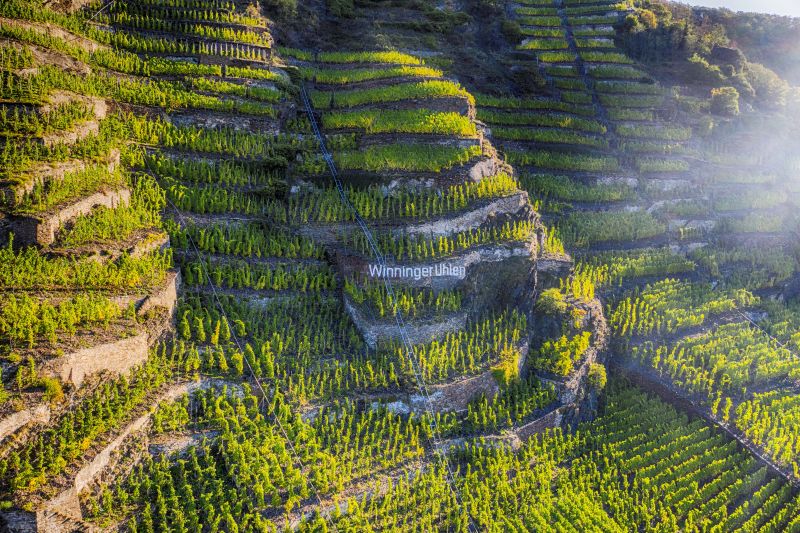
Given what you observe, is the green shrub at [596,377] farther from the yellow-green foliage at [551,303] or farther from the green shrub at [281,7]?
the green shrub at [281,7]

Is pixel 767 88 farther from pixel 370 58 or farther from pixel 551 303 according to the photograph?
pixel 551 303

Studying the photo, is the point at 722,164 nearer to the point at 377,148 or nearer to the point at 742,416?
the point at 742,416

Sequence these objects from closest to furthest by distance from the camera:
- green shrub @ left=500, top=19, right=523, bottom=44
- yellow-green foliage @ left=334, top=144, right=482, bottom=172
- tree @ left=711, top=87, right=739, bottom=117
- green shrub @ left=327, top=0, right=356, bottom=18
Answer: yellow-green foliage @ left=334, top=144, right=482, bottom=172 < green shrub @ left=327, top=0, right=356, bottom=18 < tree @ left=711, top=87, right=739, bottom=117 < green shrub @ left=500, top=19, right=523, bottom=44

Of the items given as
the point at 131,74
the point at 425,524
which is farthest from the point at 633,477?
the point at 131,74

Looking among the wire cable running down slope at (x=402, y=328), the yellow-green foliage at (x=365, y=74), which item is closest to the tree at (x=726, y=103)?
the yellow-green foliage at (x=365, y=74)

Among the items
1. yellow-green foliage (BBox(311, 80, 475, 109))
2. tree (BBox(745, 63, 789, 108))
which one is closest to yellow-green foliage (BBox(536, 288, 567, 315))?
yellow-green foliage (BBox(311, 80, 475, 109))

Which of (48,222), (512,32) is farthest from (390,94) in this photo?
(48,222)

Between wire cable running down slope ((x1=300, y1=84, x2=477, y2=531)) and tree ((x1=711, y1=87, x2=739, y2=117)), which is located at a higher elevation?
tree ((x1=711, y1=87, x2=739, y2=117))

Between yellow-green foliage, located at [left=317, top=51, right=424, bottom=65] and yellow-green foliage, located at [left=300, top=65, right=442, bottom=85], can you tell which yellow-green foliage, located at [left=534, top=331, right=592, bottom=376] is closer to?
yellow-green foliage, located at [left=300, top=65, right=442, bottom=85]
